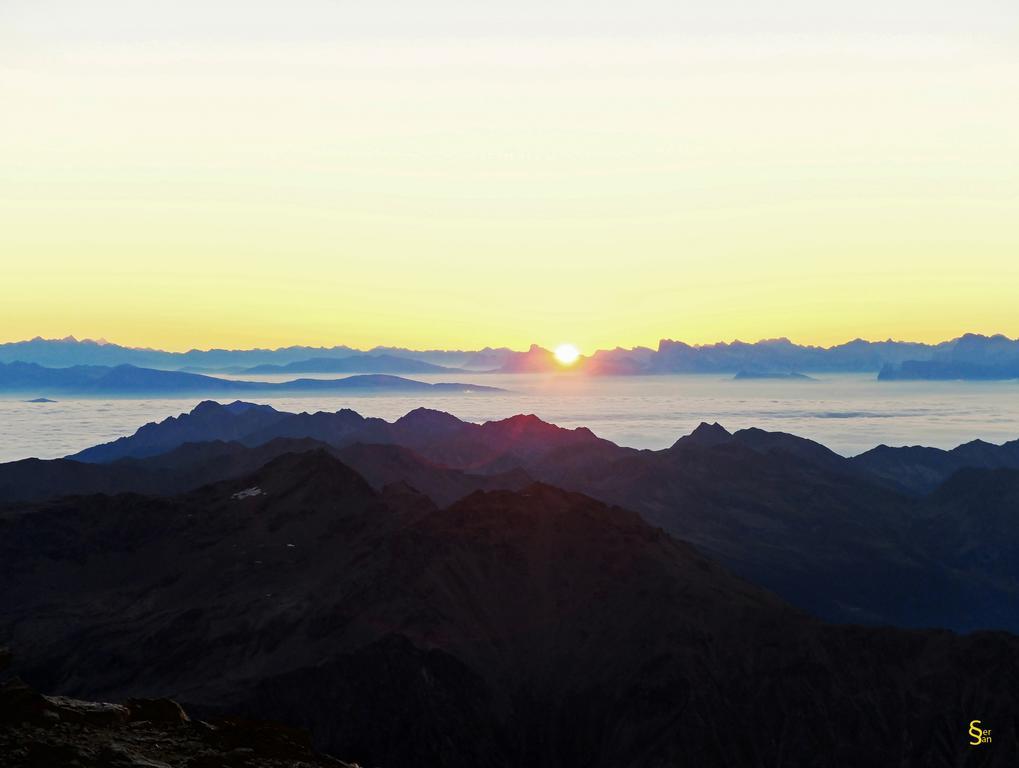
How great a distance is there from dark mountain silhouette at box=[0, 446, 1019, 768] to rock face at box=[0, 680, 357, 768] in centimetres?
11404

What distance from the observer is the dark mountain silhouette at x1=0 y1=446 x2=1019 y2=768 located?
156m

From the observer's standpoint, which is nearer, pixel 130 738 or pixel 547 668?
pixel 130 738

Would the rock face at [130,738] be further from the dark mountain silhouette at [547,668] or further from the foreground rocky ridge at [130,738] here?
the dark mountain silhouette at [547,668]

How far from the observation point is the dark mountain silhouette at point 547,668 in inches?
6142

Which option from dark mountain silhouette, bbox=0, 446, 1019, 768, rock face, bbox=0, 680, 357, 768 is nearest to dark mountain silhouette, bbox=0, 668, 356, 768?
rock face, bbox=0, 680, 357, 768

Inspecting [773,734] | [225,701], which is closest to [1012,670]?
[773,734]

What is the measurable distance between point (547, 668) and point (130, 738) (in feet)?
454

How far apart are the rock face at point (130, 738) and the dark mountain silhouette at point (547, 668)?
374 ft

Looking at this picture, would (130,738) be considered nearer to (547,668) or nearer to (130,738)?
(130,738)

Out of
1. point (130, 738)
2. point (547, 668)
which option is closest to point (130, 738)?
point (130, 738)

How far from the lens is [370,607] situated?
18325 centimetres

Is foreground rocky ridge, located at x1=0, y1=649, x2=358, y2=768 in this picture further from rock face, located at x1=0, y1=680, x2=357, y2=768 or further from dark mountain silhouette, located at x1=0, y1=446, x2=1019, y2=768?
dark mountain silhouette, located at x1=0, y1=446, x2=1019, y2=768

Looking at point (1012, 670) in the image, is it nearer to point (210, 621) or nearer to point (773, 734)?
point (773, 734)

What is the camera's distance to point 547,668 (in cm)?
17525
